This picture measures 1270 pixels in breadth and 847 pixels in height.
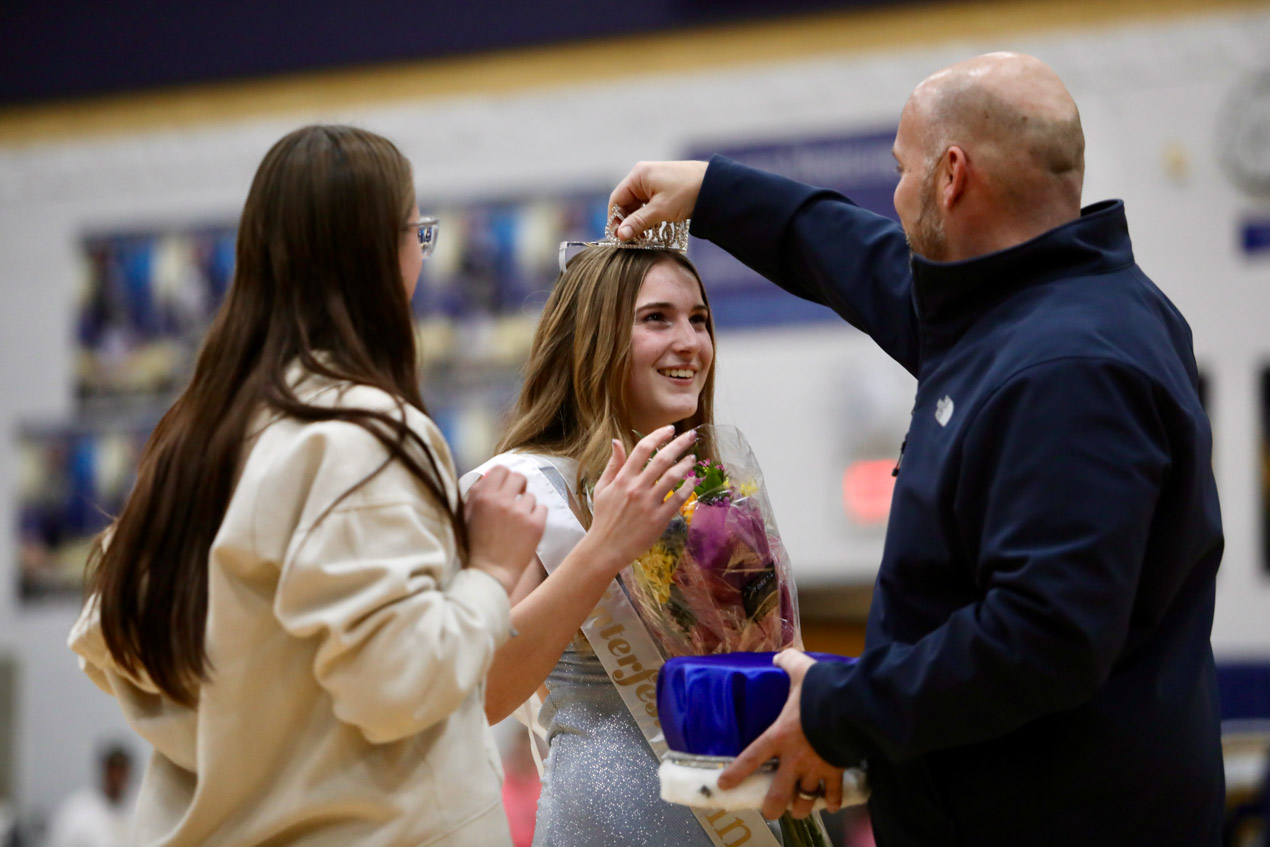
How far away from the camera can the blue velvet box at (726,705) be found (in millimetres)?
1783

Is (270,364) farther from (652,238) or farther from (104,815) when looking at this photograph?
(104,815)

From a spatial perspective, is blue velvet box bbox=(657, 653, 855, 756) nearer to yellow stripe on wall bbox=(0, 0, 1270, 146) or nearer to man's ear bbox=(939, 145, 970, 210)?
man's ear bbox=(939, 145, 970, 210)

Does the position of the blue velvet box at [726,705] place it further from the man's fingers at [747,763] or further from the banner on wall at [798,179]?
the banner on wall at [798,179]

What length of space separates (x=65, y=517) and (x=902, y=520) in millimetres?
7650

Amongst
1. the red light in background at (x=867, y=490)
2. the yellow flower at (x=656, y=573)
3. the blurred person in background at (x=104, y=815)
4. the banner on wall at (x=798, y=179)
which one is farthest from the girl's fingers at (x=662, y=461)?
the blurred person in background at (x=104, y=815)

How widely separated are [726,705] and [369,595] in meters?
0.61

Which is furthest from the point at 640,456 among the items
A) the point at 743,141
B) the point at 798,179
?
the point at 743,141

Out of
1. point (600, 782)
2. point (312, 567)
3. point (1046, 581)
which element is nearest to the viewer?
point (312, 567)

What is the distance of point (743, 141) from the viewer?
725 centimetres

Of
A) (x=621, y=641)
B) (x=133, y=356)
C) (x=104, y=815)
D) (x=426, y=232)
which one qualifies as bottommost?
(x=104, y=815)

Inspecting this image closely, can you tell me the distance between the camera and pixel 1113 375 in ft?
5.15

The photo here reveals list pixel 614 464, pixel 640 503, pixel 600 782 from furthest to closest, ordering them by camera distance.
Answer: pixel 600 782, pixel 614 464, pixel 640 503

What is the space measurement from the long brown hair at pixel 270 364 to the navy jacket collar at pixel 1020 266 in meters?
0.75

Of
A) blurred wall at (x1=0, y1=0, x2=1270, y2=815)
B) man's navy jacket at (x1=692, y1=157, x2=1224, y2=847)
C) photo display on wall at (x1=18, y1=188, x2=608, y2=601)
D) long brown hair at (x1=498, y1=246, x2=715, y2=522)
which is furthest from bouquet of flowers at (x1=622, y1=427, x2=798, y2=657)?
photo display on wall at (x1=18, y1=188, x2=608, y2=601)
